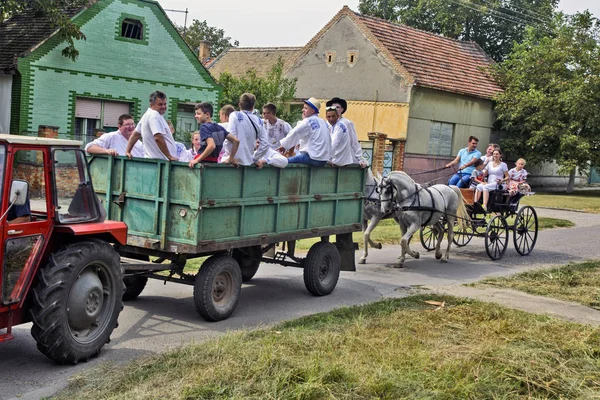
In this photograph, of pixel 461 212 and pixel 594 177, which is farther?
pixel 594 177

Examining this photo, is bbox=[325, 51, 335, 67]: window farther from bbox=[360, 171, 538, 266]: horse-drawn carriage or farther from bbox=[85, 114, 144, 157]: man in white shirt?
bbox=[85, 114, 144, 157]: man in white shirt

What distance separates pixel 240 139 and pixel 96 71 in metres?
15.5

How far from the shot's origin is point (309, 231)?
31.8 feet

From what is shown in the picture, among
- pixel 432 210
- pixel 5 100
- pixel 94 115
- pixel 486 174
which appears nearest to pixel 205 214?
pixel 432 210

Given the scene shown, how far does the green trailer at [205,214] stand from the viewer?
7875 mm

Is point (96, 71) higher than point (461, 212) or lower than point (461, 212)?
higher

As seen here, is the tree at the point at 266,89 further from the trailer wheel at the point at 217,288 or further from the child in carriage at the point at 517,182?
the trailer wheel at the point at 217,288

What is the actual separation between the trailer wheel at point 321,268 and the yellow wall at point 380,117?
1948 centimetres

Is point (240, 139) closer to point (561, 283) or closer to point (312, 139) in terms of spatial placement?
point (312, 139)

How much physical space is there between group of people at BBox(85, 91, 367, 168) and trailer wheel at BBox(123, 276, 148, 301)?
5.13 ft

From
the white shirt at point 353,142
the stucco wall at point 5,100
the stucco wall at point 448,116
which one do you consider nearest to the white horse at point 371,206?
the white shirt at point 353,142

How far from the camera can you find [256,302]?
9633 mm

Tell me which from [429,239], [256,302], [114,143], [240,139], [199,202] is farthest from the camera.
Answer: [429,239]

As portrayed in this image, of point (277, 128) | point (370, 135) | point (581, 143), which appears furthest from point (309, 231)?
point (581, 143)
